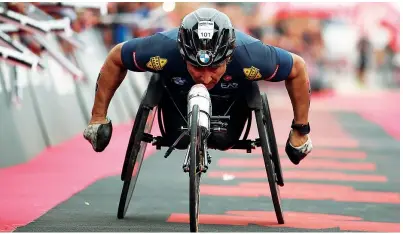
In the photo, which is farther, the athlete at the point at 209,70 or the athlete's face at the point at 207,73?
the athlete's face at the point at 207,73

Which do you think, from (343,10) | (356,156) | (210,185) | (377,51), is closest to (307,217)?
(210,185)

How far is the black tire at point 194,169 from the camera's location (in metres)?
7.26

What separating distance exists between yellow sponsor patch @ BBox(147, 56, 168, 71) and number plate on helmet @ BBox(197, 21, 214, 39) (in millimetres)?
401

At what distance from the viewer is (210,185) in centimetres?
1160

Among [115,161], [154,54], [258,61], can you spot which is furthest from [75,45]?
[258,61]

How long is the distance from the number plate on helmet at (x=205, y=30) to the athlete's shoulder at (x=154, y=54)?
0.32 meters

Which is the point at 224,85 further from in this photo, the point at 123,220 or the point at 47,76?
the point at 47,76

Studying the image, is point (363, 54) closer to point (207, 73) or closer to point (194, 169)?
point (207, 73)

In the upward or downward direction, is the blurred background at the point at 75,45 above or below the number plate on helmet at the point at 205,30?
below

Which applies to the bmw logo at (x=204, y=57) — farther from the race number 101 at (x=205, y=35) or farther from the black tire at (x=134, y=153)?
the black tire at (x=134, y=153)

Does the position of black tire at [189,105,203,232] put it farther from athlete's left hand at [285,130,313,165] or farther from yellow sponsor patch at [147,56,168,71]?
athlete's left hand at [285,130,313,165]

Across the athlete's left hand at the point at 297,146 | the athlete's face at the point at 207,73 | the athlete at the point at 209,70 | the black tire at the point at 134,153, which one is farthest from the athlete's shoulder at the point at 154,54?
the athlete's left hand at the point at 297,146

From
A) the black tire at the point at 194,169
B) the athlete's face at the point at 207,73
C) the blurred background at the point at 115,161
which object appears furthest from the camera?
the blurred background at the point at 115,161

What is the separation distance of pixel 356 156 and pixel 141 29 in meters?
8.94
